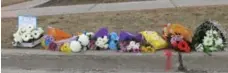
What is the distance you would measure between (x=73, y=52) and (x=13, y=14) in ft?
14.4

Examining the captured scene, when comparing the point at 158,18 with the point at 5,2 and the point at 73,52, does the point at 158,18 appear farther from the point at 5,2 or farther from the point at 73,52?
the point at 5,2

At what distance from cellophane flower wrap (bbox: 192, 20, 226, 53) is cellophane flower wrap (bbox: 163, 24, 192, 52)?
101 millimetres

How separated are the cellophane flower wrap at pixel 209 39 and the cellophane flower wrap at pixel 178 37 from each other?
0.33 ft

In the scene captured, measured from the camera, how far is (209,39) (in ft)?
21.9

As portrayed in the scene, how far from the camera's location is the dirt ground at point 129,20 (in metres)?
8.12

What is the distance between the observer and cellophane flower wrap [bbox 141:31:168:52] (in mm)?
6684

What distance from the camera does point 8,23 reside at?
30.5 ft

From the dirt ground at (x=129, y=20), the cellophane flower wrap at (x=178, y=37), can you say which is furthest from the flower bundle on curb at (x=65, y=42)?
the cellophane flower wrap at (x=178, y=37)

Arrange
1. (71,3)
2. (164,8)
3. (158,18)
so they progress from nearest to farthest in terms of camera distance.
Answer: (158,18), (164,8), (71,3)

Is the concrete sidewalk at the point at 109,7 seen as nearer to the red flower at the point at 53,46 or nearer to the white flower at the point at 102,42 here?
the red flower at the point at 53,46

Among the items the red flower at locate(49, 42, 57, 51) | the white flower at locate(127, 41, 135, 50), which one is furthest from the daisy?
the red flower at locate(49, 42, 57, 51)

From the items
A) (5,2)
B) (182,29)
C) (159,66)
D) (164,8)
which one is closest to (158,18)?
(164,8)

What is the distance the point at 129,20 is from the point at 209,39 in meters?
2.35

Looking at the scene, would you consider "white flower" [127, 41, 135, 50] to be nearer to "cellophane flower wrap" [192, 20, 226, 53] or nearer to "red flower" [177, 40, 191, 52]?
"red flower" [177, 40, 191, 52]
